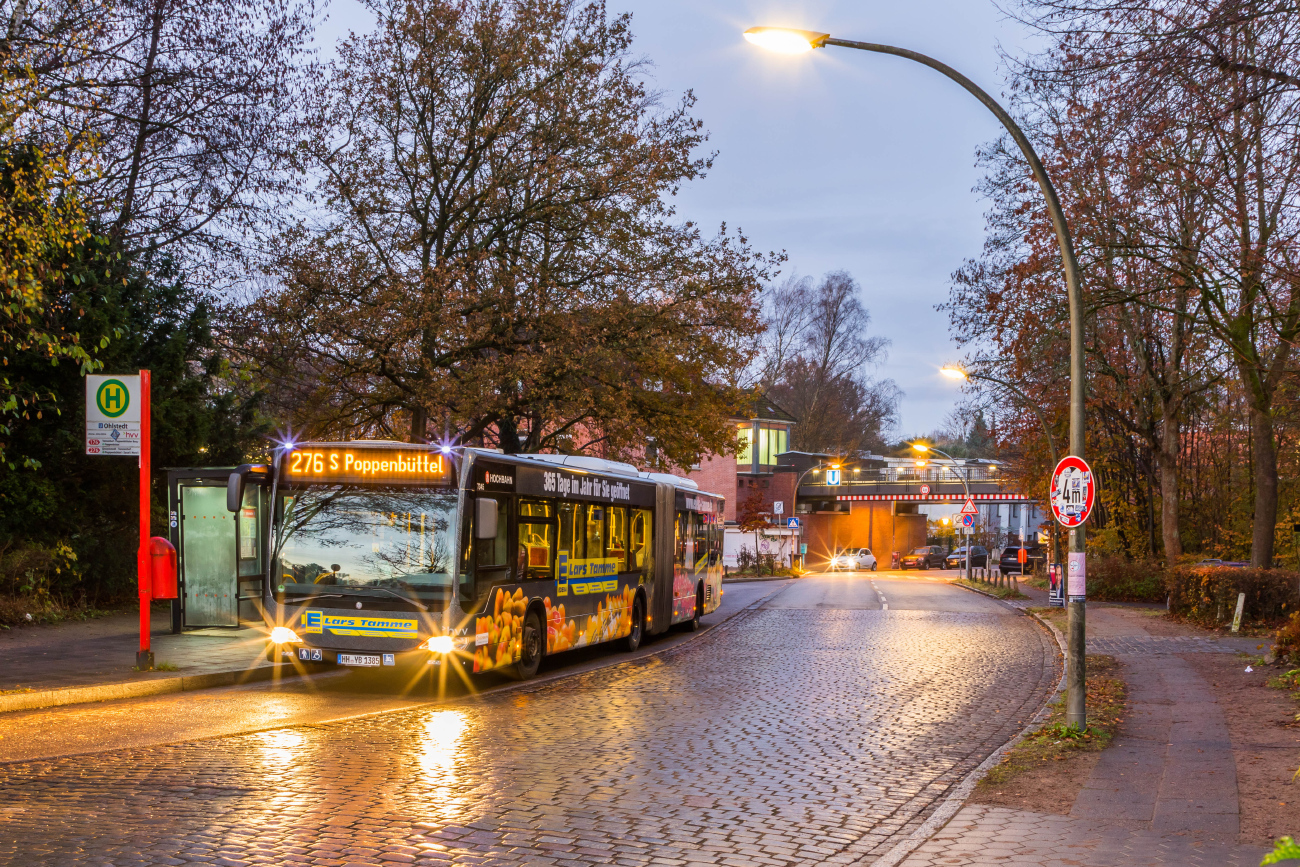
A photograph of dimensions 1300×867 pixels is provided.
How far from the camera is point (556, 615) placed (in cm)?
1602

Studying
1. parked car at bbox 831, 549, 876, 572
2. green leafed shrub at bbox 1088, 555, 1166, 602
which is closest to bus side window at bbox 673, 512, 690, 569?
green leafed shrub at bbox 1088, 555, 1166, 602

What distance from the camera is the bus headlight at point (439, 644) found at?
42.7 feet

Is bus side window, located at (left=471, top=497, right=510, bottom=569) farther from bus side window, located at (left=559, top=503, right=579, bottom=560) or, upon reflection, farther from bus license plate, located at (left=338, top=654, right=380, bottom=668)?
bus side window, located at (left=559, top=503, right=579, bottom=560)

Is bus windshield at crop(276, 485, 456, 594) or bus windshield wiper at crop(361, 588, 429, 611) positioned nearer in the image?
bus windshield wiper at crop(361, 588, 429, 611)

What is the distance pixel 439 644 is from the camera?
13.0 m

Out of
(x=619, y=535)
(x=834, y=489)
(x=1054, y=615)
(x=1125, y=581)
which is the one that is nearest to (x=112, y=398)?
(x=619, y=535)

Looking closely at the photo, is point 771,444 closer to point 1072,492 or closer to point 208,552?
point 208,552

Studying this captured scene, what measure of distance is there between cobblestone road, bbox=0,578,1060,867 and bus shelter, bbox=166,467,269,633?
24.0 ft

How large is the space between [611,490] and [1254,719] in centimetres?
962

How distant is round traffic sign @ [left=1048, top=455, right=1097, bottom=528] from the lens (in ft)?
34.7

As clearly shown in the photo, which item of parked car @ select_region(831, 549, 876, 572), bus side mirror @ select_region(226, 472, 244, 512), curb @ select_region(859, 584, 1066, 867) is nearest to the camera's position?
curb @ select_region(859, 584, 1066, 867)

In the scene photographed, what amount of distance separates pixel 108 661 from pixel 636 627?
26.8ft

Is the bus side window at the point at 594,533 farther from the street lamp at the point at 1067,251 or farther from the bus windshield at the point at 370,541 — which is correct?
the street lamp at the point at 1067,251

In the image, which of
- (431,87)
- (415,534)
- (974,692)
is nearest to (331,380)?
(431,87)
